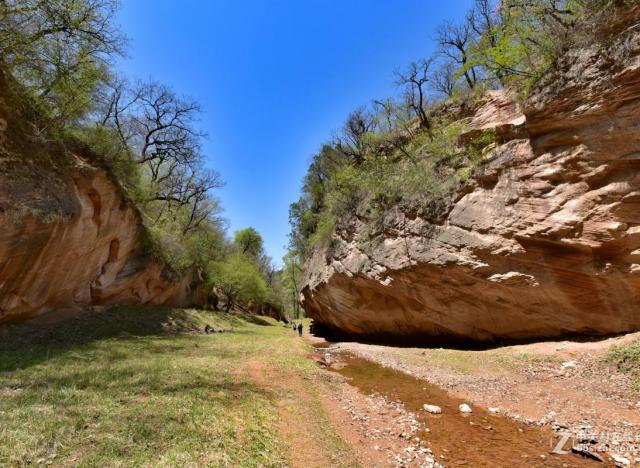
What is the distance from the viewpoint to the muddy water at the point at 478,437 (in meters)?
5.92

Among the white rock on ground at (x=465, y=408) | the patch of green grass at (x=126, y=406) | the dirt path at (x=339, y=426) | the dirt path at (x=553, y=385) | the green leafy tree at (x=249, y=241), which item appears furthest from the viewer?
the green leafy tree at (x=249, y=241)

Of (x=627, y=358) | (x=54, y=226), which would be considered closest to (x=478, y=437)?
(x=627, y=358)

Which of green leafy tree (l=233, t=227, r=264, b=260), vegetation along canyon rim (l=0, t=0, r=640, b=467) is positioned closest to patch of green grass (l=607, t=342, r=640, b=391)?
vegetation along canyon rim (l=0, t=0, r=640, b=467)

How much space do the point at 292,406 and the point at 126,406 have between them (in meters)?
3.66

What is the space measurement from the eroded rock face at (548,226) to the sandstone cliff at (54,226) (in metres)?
15.7

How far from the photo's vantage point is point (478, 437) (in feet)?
22.6

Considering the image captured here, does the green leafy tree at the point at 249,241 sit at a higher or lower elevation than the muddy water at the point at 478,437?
higher

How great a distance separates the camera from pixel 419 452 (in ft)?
20.5

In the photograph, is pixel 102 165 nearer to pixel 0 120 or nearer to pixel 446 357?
pixel 0 120

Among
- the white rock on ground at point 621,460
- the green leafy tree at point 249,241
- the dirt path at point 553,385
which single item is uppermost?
the green leafy tree at point 249,241

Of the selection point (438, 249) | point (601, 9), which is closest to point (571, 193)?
point (438, 249)

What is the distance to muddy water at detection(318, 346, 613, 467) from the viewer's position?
5.92 m

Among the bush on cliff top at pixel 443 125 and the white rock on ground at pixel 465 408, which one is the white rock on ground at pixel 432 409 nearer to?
the white rock on ground at pixel 465 408

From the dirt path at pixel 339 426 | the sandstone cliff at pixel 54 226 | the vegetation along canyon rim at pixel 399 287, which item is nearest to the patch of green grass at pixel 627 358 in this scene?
the vegetation along canyon rim at pixel 399 287
